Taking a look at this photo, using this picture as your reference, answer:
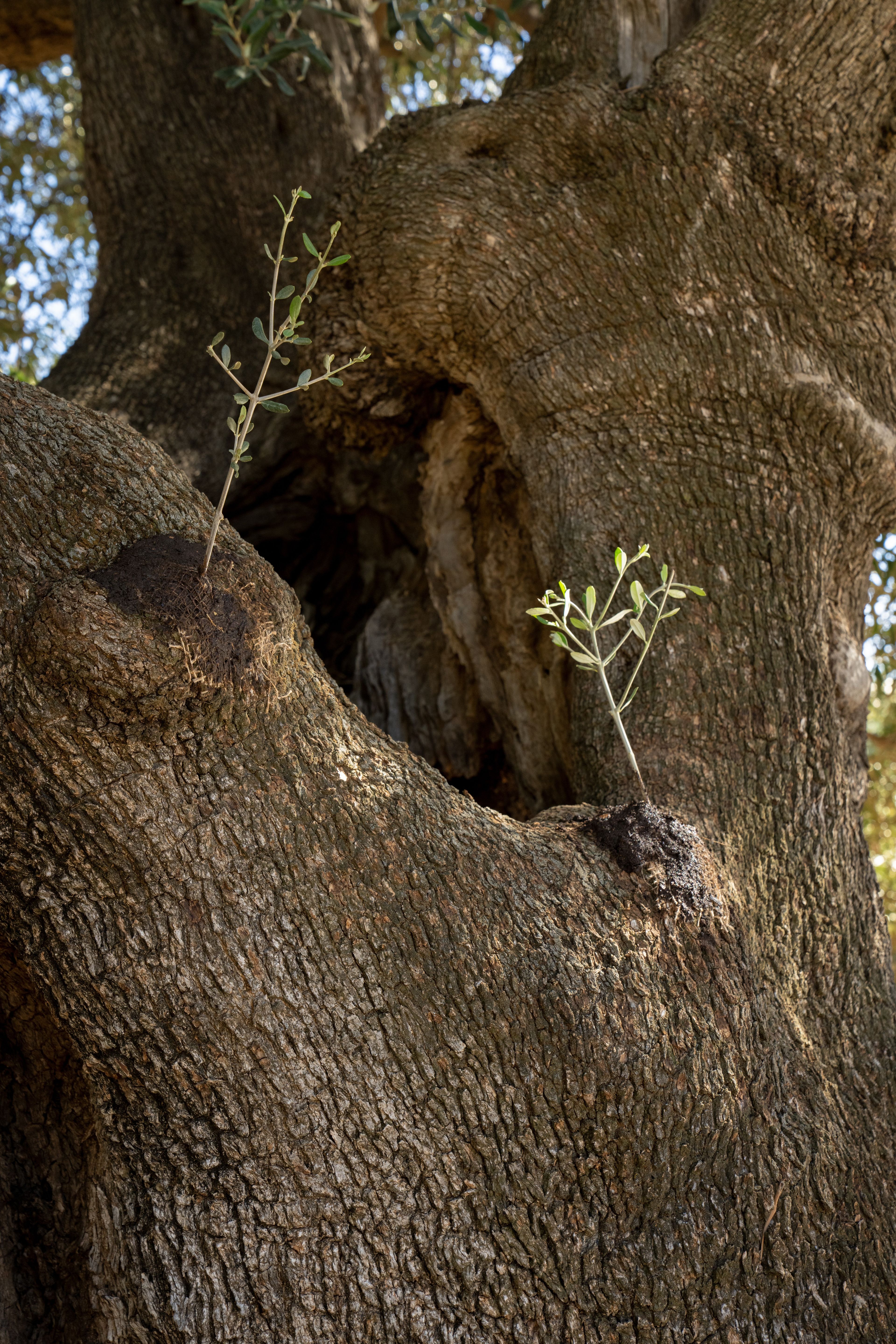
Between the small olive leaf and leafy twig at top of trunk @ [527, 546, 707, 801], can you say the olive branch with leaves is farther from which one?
leafy twig at top of trunk @ [527, 546, 707, 801]

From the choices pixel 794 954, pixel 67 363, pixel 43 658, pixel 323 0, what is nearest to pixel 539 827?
pixel 794 954

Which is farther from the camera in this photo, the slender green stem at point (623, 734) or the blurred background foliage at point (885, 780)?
the blurred background foliage at point (885, 780)

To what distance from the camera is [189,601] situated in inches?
70.8

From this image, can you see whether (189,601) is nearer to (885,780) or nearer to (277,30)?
(277,30)

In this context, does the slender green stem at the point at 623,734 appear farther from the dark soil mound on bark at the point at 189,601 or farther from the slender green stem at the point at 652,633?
the dark soil mound on bark at the point at 189,601

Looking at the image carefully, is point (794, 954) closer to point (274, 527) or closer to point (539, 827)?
point (539, 827)

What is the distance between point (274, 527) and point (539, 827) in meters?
2.33

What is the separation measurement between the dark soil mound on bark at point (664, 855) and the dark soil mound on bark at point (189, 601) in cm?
85

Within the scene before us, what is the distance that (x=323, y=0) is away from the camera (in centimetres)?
471

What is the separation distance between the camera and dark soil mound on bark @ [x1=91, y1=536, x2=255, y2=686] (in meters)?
1.76

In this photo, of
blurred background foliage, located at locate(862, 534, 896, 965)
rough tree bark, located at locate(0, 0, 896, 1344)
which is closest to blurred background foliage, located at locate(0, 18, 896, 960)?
blurred background foliage, located at locate(862, 534, 896, 965)

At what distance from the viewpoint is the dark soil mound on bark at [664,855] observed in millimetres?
2141

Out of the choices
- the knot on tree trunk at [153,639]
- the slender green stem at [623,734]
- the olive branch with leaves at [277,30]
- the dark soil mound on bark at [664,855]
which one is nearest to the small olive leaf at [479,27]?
the olive branch with leaves at [277,30]

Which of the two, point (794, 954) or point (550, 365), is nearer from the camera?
point (794, 954)
